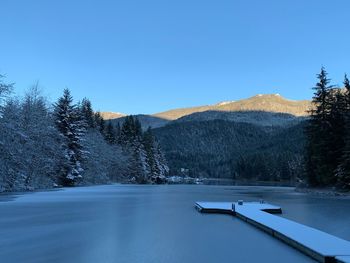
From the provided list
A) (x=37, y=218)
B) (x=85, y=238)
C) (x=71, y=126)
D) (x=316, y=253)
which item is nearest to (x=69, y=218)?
(x=37, y=218)

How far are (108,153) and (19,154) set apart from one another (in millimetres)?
37613

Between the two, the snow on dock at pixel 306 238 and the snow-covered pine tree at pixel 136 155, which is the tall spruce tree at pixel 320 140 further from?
the snow-covered pine tree at pixel 136 155

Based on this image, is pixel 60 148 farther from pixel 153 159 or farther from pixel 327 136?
pixel 153 159

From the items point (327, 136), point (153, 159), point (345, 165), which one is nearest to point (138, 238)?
point (345, 165)

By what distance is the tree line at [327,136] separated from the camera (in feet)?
153

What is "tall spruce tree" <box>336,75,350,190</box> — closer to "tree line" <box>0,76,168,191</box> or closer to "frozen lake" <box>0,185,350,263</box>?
"frozen lake" <box>0,185,350,263</box>

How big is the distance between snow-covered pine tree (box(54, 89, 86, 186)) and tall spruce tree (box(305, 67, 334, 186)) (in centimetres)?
2980

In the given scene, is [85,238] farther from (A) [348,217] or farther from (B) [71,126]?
(B) [71,126]

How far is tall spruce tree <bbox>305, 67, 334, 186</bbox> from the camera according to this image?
160ft

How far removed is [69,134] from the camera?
58531mm

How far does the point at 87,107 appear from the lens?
9200 cm

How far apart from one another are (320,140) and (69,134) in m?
31.9

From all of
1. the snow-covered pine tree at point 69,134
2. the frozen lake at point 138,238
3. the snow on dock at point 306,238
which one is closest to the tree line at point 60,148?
the snow-covered pine tree at point 69,134

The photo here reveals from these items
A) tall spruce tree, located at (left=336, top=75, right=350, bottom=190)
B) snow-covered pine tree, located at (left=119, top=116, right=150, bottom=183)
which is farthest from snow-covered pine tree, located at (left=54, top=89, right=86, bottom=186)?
tall spruce tree, located at (left=336, top=75, right=350, bottom=190)
